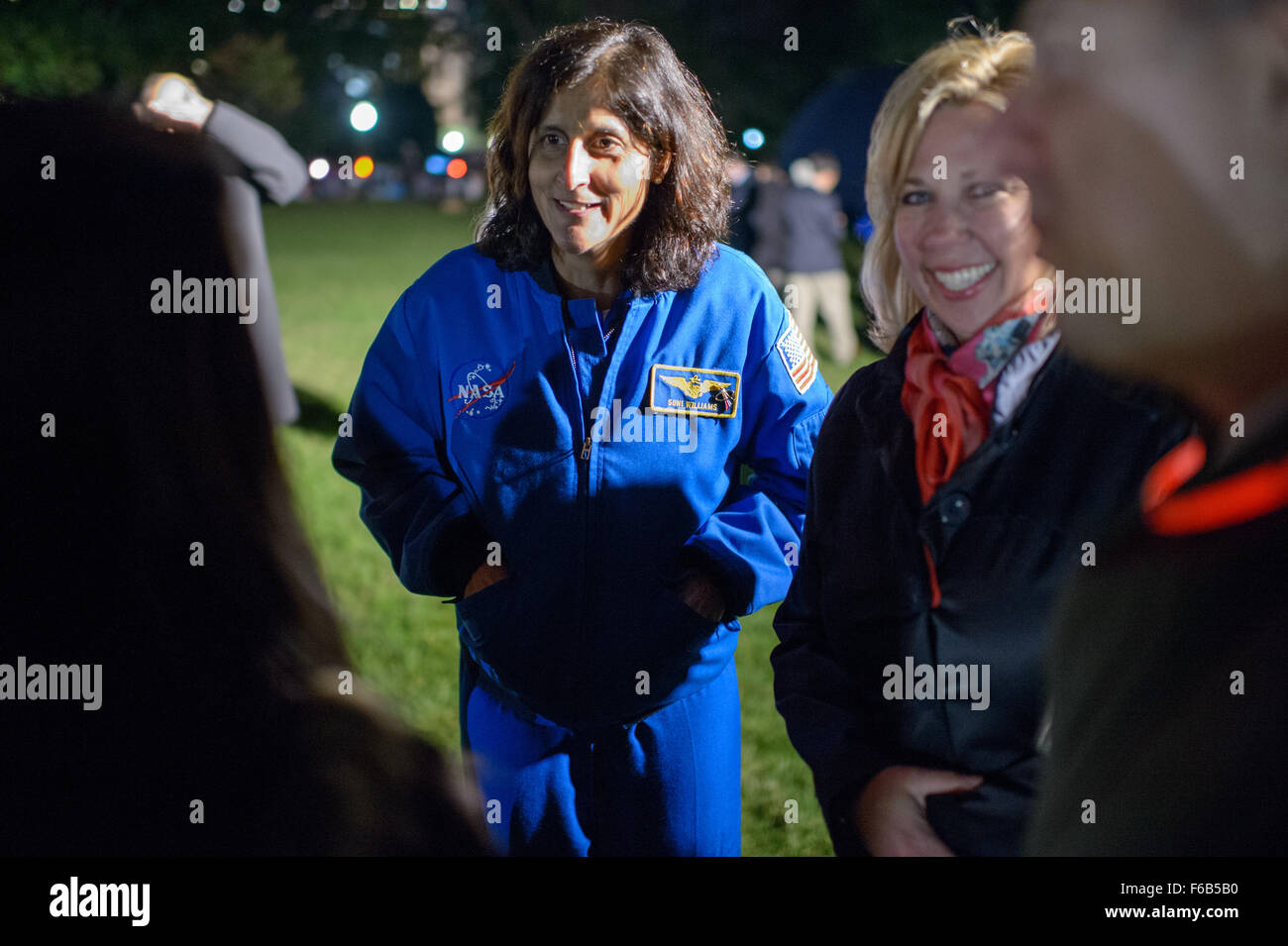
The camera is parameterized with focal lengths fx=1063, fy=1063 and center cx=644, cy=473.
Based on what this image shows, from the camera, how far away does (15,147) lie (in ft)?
3.34

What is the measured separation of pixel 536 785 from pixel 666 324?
816 millimetres

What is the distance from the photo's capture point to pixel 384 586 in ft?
14.0

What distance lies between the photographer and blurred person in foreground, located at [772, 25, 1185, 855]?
1439 millimetres

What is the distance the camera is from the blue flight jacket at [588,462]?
1727mm

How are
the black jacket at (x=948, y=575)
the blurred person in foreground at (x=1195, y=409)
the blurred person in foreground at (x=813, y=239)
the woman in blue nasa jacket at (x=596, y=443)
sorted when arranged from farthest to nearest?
the blurred person in foreground at (x=813, y=239), the woman in blue nasa jacket at (x=596, y=443), the black jacket at (x=948, y=575), the blurred person in foreground at (x=1195, y=409)

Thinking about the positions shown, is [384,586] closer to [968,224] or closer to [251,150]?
[251,150]

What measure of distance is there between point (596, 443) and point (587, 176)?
42cm

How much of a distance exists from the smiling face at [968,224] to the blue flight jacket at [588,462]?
328 millimetres

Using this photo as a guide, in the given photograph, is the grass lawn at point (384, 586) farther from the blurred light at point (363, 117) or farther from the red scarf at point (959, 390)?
the red scarf at point (959, 390)

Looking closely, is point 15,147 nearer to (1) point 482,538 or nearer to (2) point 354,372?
(1) point 482,538

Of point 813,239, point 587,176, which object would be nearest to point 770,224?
point 813,239

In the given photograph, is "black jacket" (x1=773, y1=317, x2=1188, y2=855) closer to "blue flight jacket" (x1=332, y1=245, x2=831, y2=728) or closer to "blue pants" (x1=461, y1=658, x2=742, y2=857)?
"blue flight jacket" (x1=332, y1=245, x2=831, y2=728)

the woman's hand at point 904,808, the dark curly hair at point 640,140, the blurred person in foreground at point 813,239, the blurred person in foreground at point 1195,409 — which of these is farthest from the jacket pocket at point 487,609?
the blurred person in foreground at point 813,239

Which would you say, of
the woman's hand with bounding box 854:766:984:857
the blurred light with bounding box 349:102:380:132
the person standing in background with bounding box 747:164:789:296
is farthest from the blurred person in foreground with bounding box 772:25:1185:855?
the person standing in background with bounding box 747:164:789:296
